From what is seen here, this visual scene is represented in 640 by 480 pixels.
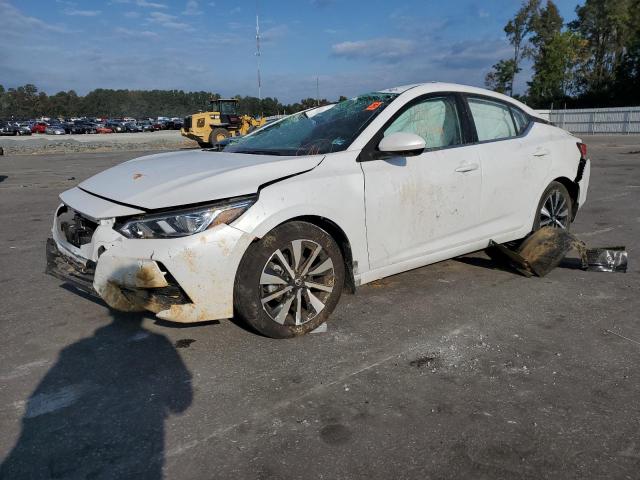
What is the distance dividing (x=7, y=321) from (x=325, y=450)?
8.95 ft

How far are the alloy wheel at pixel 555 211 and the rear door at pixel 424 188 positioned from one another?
112 cm

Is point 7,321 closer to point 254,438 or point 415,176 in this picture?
point 254,438

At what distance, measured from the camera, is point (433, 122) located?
427 cm

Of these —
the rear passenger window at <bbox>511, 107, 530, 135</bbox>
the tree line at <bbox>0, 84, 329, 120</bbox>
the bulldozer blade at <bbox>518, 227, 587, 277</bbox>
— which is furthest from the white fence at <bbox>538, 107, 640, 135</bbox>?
the tree line at <bbox>0, 84, 329, 120</bbox>

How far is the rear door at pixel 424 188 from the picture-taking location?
A: 376 centimetres

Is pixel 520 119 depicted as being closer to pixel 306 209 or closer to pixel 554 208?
pixel 554 208

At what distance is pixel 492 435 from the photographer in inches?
97.4

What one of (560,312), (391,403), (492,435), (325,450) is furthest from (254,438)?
(560,312)

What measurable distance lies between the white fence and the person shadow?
113 feet

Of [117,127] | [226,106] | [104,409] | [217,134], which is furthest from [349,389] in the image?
[117,127]

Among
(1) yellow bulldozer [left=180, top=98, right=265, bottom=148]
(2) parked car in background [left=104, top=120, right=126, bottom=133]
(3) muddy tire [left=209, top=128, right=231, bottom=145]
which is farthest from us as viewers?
(2) parked car in background [left=104, top=120, right=126, bottom=133]

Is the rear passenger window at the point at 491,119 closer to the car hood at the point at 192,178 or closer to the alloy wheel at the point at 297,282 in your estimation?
the car hood at the point at 192,178

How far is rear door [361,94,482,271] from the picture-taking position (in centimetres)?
Result: 376

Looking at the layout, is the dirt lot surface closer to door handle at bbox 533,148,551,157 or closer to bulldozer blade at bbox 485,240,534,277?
bulldozer blade at bbox 485,240,534,277
